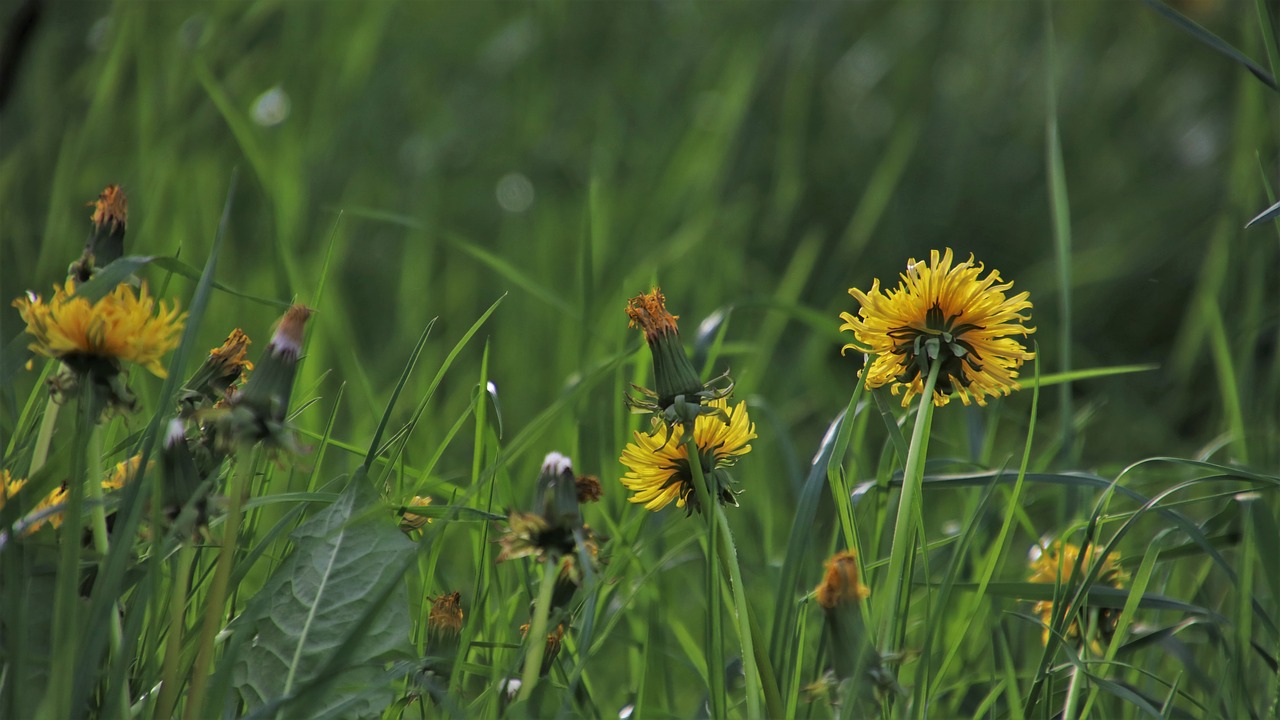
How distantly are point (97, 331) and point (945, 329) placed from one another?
0.59 metres

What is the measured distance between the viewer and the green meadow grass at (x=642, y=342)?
0.77 m

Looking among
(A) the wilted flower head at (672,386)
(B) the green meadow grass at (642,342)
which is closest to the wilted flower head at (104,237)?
(B) the green meadow grass at (642,342)

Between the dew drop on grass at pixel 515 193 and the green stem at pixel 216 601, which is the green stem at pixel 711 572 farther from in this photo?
the dew drop on grass at pixel 515 193

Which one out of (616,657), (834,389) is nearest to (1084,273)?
(834,389)

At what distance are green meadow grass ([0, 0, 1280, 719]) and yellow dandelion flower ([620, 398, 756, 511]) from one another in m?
0.05

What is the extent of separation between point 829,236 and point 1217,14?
1567mm

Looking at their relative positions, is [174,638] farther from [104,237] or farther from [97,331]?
[104,237]

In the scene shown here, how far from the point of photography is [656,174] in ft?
8.12

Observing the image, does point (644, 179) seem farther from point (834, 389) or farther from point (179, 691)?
point (179, 691)

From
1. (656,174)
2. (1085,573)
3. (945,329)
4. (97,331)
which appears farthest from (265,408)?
(656,174)

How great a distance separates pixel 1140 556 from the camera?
3.39ft

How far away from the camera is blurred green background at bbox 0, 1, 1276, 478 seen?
1829mm

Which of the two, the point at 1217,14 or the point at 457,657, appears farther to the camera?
the point at 1217,14

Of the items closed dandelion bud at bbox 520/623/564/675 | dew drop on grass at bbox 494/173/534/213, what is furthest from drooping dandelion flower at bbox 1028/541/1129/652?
dew drop on grass at bbox 494/173/534/213
